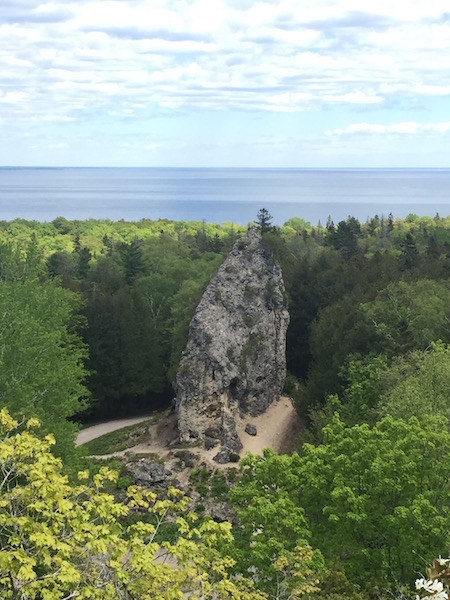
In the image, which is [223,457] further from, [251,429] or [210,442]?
[251,429]

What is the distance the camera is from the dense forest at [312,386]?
18172mm

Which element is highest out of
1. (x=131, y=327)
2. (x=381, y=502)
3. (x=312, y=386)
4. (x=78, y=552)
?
(x=78, y=552)

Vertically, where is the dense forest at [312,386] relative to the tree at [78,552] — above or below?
below

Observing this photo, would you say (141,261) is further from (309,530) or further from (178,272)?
(309,530)

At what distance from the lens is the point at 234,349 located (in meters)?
43.6

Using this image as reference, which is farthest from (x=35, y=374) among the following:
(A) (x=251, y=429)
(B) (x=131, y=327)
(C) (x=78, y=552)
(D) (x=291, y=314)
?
(D) (x=291, y=314)

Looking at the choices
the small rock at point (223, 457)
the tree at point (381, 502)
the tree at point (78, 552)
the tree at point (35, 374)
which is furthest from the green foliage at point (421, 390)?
the tree at point (78, 552)

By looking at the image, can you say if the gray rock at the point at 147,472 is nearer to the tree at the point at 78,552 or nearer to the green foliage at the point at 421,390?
the green foliage at the point at 421,390

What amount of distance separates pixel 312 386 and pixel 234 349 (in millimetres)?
5403

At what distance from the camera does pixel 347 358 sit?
4091 centimetres

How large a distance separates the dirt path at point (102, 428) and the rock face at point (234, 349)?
9.20 m

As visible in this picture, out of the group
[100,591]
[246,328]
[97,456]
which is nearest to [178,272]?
[246,328]

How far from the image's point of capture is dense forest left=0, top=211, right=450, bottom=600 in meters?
18.2

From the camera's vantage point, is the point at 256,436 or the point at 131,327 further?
the point at 131,327
